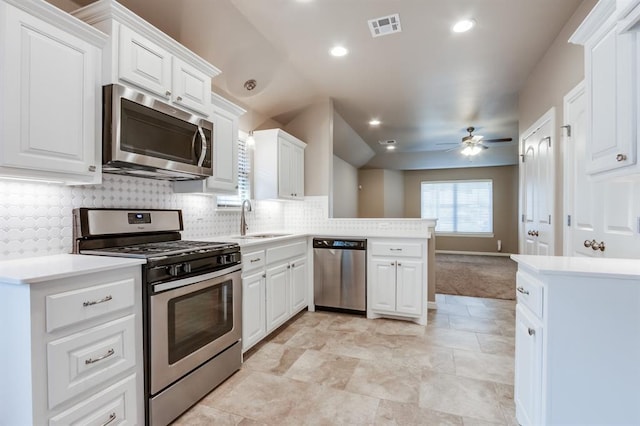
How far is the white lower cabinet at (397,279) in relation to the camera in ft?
11.1

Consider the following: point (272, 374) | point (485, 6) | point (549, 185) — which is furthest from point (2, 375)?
point (549, 185)

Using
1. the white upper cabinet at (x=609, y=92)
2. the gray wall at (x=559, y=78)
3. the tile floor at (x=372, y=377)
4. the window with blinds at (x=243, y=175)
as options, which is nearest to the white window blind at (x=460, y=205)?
the gray wall at (x=559, y=78)

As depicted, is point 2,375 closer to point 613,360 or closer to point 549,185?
point 613,360

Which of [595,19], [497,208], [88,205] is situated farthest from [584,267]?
[497,208]

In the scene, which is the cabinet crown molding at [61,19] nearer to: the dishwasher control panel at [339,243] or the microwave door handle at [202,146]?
the microwave door handle at [202,146]

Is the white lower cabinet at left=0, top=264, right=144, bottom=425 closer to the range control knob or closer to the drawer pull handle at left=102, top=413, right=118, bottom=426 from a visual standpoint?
the drawer pull handle at left=102, top=413, right=118, bottom=426

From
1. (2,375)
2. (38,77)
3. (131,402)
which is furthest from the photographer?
(131,402)

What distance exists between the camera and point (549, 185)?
308 cm

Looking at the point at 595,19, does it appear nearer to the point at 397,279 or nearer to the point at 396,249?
the point at 396,249

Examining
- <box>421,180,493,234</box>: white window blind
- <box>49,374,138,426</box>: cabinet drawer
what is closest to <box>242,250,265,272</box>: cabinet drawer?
<box>49,374,138,426</box>: cabinet drawer

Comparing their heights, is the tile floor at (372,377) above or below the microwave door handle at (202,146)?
below

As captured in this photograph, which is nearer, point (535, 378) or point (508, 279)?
point (535, 378)

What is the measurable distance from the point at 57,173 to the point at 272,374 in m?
1.88

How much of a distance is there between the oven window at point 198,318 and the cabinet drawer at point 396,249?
180 centimetres
